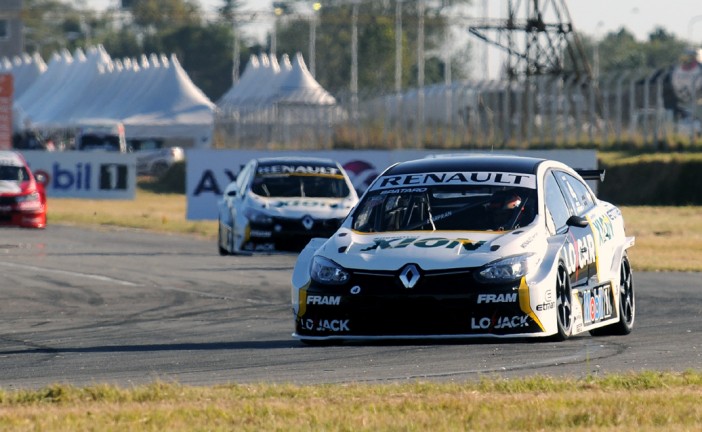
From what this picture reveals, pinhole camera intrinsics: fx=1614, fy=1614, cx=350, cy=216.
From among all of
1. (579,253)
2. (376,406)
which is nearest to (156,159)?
(579,253)

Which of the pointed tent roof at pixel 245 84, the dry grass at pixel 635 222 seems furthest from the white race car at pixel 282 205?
the pointed tent roof at pixel 245 84

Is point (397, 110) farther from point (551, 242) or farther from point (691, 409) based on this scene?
point (691, 409)

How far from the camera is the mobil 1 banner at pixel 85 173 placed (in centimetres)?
4131

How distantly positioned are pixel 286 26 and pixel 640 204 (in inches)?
4781

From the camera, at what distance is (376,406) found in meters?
8.12

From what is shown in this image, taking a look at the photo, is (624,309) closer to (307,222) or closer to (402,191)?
(402,191)

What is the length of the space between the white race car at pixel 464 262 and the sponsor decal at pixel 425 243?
10 millimetres

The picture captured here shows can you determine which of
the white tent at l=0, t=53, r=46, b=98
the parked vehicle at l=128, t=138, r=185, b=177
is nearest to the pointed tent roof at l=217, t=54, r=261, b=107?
the parked vehicle at l=128, t=138, r=185, b=177

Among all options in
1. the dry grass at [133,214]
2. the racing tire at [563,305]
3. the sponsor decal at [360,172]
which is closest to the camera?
the racing tire at [563,305]

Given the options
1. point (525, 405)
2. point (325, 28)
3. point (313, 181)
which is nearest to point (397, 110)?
point (313, 181)

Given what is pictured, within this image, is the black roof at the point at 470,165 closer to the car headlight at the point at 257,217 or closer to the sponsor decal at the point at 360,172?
the car headlight at the point at 257,217

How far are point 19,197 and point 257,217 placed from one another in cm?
908

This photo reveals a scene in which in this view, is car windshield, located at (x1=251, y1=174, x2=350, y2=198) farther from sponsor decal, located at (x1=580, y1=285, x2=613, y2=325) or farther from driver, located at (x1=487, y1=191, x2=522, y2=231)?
driver, located at (x1=487, y1=191, x2=522, y2=231)

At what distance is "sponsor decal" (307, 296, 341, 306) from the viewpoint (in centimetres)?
1089
